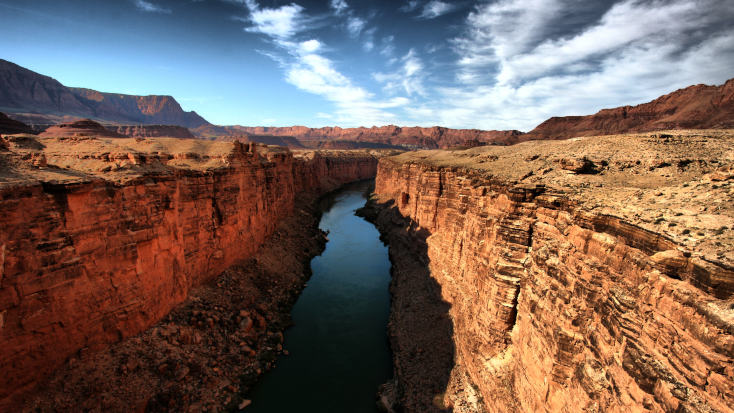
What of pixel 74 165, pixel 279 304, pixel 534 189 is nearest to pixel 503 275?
pixel 534 189

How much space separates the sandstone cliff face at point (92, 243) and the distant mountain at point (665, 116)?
50.1 meters

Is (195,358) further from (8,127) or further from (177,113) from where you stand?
(177,113)

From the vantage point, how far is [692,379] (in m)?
5.00

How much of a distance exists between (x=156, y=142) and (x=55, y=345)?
1655 centimetres

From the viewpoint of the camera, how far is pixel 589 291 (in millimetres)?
7895

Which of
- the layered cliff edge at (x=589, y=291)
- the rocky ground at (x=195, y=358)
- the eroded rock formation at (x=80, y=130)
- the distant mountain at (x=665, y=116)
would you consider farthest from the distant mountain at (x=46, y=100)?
the distant mountain at (x=665, y=116)

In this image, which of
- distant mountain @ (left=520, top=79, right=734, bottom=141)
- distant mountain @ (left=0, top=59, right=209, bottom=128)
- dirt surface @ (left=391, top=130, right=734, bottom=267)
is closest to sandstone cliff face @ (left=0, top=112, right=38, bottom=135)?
dirt surface @ (left=391, top=130, right=734, bottom=267)

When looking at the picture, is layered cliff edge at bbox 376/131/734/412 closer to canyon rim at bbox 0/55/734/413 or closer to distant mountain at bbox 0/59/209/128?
canyon rim at bbox 0/55/734/413

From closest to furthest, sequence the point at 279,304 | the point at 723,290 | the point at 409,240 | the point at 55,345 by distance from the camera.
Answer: the point at 723,290 < the point at 55,345 < the point at 279,304 < the point at 409,240

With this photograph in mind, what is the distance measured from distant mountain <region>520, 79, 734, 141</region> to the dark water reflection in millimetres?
40548

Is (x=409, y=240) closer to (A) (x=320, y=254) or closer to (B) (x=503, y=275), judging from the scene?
(A) (x=320, y=254)

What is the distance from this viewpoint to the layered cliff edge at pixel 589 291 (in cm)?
531

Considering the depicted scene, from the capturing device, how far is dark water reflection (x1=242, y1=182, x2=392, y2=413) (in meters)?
15.8

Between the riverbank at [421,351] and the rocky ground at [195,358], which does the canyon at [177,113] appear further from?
the rocky ground at [195,358]
